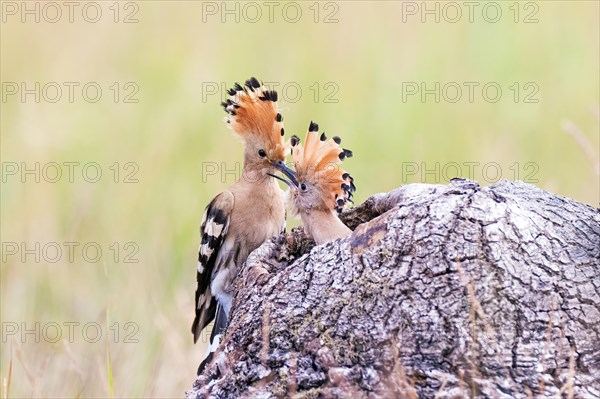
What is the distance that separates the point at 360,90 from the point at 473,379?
21.0 feet

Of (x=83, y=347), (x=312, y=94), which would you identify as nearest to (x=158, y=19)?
(x=312, y=94)

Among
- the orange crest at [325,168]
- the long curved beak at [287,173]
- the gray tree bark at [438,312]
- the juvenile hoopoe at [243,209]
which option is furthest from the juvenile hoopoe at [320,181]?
the gray tree bark at [438,312]

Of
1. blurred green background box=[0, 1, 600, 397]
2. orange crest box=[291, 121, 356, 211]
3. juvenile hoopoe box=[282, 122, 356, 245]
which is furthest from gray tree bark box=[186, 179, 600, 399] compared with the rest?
blurred green background box=[0, 1, 600, 397]

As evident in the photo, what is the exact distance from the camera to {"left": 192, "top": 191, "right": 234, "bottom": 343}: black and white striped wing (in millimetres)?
5348

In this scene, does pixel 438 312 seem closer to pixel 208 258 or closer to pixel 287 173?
pixel 208 258

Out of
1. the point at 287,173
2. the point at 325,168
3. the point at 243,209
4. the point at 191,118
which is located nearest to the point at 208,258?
the point at 243,209

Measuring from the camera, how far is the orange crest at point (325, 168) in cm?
462

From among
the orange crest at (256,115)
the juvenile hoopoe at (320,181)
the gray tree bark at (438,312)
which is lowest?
the gray tree bark at (438,312)

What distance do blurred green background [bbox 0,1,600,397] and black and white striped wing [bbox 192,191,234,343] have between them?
0.61 meters

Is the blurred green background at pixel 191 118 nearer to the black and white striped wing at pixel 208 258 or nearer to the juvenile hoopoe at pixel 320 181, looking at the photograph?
the black and white striped wing at pixel 208 258

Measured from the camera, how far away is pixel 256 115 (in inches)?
223

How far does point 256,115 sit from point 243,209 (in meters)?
0.50

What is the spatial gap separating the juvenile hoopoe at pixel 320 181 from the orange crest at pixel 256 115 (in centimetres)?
65

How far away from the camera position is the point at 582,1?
10445 mm
